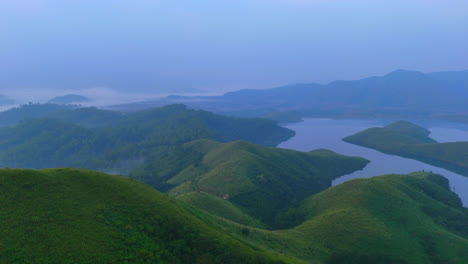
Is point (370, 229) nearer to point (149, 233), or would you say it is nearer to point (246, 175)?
point (246, 175)

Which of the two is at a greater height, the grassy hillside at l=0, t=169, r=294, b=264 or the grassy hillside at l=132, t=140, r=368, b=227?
the grassy hillside at l=0, t=169, r=294, b=264

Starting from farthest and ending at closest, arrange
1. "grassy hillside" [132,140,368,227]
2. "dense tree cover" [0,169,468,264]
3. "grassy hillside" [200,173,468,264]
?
"grassy hillside" [132,140,368,227] → "grassy hillside" [200,173,468,264] → "dense tree cover" [0,169,468,264]

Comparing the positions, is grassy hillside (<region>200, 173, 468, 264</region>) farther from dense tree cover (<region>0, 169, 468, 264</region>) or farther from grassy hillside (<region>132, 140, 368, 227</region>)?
grassy hillside (<region>132, 140, 368, 227</region>)

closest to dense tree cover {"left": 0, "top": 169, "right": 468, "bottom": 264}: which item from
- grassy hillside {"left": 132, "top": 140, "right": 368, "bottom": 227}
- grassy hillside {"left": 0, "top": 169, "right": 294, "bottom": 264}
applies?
grassy hillside {"left": 0, "top": 169, "right": 294, "bottom": 264}

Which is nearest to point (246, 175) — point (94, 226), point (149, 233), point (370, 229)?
point (370, 229)

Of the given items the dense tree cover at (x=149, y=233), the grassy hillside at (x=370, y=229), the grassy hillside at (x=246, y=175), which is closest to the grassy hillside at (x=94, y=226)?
the dense tree cover at (x=149, y=233)

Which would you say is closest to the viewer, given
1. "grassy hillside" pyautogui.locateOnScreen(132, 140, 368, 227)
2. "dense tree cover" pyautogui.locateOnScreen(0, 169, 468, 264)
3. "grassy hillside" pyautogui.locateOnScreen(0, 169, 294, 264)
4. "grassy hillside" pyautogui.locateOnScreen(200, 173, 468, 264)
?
"grassy hillside" pyautogui.locateOnScreen(0, 169, 294, 264)

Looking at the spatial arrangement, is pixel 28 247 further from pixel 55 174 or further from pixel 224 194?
pixel 224 194

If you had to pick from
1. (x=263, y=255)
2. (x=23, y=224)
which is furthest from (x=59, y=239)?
(x=263, y=255)
